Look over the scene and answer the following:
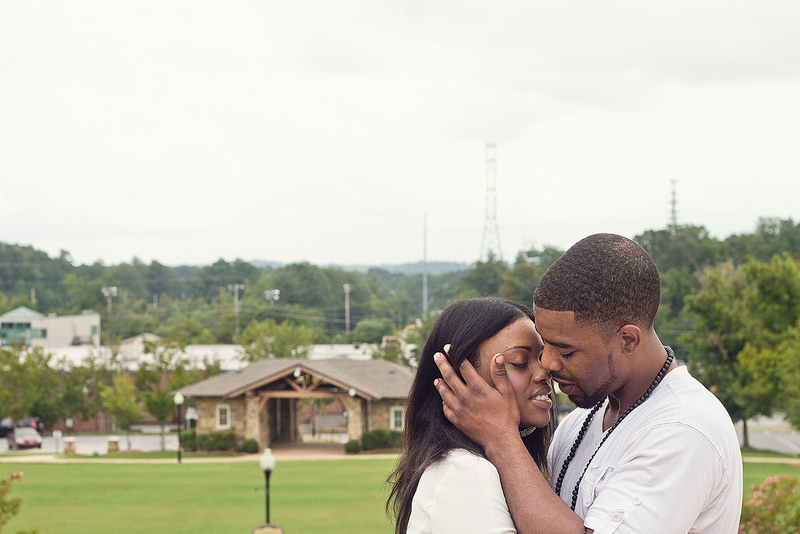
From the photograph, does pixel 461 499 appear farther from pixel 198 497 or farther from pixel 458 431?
pixel 198 497

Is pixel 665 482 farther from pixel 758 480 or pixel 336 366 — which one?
pixel 336 366

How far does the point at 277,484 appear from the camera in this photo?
25.6m

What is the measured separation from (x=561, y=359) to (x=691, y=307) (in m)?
37.6

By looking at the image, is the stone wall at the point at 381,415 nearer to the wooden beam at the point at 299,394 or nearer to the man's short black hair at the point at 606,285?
the wooden beam at the point at 299,394

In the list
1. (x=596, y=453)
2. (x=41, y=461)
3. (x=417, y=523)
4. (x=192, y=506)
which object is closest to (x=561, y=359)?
(x=596, y=453)

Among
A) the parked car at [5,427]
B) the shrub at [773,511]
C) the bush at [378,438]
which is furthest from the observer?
the parked car at [5,427]

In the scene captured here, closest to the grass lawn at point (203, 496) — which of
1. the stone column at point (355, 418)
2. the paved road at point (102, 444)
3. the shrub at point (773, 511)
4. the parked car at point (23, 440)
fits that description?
the stone column at point (355, 418)

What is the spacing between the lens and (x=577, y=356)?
8.20ft

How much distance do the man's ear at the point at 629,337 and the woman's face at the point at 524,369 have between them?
0.34m

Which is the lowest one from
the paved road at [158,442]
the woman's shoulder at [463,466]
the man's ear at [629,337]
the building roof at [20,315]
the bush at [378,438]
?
the paved road at [158,442]

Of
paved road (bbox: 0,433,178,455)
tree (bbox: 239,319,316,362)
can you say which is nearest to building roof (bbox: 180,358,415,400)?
paved road (bbox: 0,433,178,455)

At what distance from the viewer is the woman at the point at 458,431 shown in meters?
2.43

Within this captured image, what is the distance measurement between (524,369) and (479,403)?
0.22 m

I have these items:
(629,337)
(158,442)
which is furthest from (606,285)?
(158,442)
